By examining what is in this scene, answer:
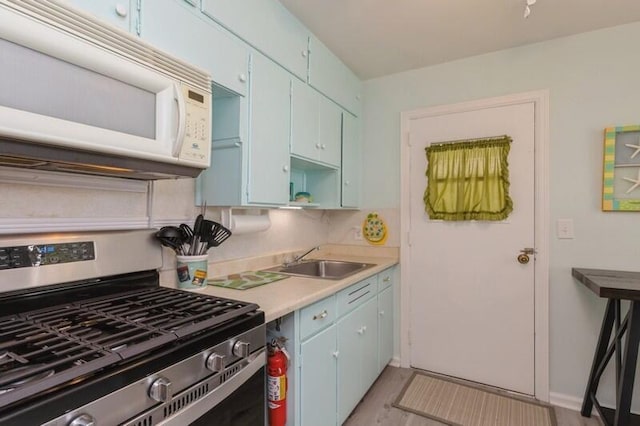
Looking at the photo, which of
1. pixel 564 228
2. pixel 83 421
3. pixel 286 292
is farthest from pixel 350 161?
pixel 83 421

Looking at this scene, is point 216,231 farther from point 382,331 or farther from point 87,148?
point 382,331

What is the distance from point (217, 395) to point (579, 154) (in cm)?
249

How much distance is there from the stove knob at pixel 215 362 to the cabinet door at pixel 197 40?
1102 mm

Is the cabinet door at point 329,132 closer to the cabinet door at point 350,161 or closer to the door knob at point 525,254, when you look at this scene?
the cabinet door at point 350,161

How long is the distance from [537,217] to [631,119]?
78cm

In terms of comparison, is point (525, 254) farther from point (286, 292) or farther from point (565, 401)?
point (286, 292)

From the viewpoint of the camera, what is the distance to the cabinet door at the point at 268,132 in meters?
1.65

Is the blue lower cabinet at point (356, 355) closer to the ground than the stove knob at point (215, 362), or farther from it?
closer to the ground

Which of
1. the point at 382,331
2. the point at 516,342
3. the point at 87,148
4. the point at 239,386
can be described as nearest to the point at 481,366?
the point at 516,342

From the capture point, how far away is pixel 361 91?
2.88 m

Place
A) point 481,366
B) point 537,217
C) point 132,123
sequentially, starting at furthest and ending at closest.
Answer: point 481,366
point 537,217
point 132,123

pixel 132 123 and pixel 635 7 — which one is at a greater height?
pixel 635 7

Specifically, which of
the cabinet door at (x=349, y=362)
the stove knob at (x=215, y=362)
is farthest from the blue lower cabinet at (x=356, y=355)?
the stove knob at (x=215, y=362)

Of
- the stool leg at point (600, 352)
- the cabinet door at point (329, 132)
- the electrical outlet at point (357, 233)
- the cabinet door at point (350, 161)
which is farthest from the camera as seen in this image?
the electrical outlet at point (357, 233)
